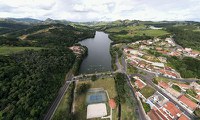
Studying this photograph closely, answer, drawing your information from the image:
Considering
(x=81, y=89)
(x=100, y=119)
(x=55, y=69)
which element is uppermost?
(x=55, y=69)

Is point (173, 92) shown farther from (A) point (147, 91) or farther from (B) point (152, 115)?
(B) point (152, 115)

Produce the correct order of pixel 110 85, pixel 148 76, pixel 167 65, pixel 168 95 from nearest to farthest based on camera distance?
pixel 168 95, pixel 110 85, pixel 148 76, pixel 167 65

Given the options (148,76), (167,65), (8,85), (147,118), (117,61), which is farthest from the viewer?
(117,61)

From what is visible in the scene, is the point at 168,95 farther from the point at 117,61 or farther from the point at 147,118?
the point at 117,61

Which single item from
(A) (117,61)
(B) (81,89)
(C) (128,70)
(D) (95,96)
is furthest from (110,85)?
(A) (117,61)

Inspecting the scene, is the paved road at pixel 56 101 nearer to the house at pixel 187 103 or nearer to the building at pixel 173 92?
the building at pixel 173 92

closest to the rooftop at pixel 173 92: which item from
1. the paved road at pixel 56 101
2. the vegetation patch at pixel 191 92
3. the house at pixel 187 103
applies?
the house at pixel 187 103
